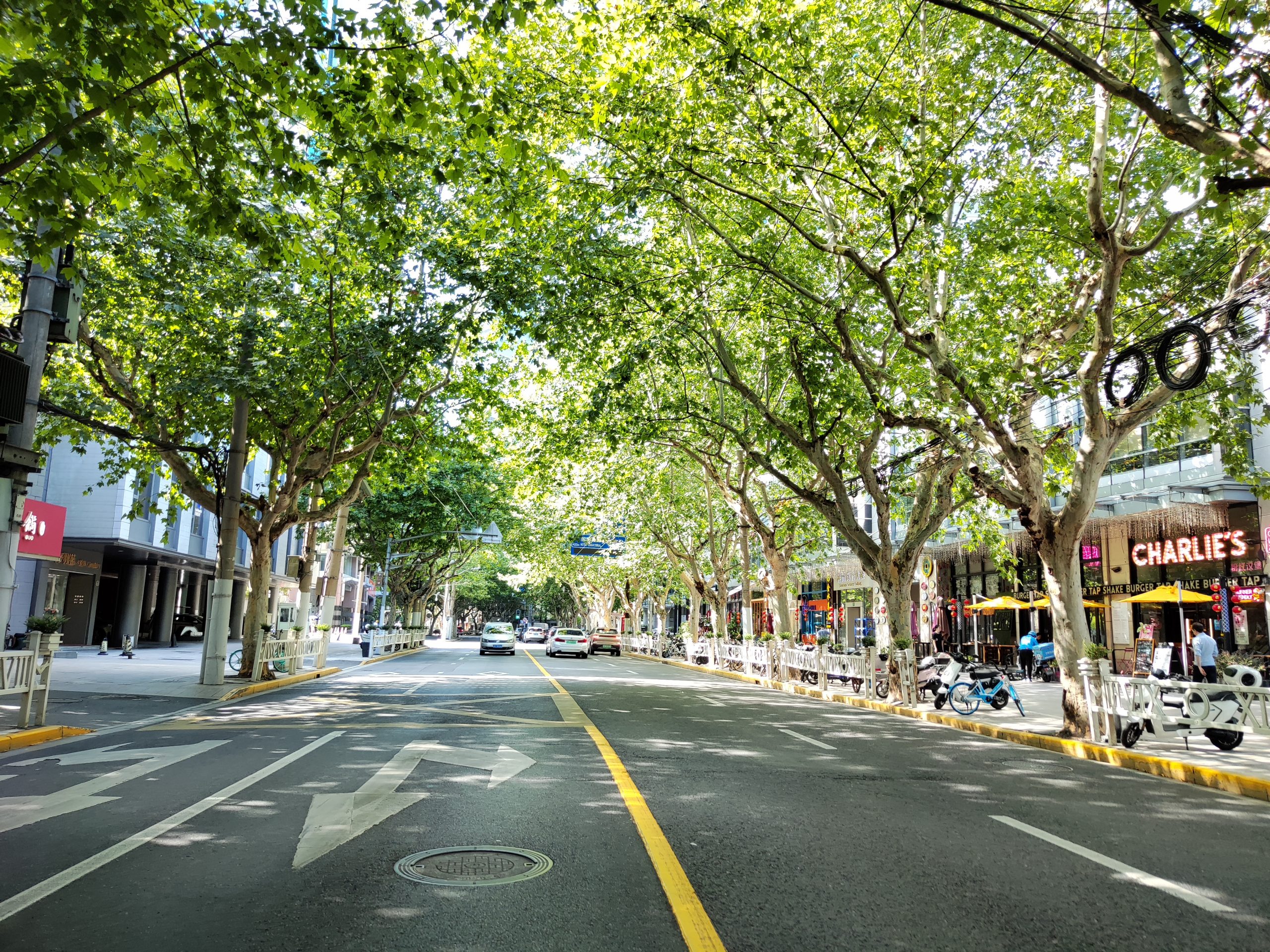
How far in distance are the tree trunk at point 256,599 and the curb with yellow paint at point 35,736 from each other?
754 cm

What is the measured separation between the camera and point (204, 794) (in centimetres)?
705

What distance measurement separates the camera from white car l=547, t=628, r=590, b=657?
41.6 m

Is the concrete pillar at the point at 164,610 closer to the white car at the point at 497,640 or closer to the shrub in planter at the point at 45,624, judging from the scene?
the white car at the point at 497,640

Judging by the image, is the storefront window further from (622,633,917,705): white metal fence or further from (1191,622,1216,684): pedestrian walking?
(1191,622,1216,684): pedestrian walking

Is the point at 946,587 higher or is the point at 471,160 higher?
the point at 471,160

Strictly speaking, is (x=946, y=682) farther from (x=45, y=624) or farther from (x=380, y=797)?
(x=45, y=624)

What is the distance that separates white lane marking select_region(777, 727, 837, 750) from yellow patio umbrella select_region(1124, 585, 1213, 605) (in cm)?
1261

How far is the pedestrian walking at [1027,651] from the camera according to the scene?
84.9 feet

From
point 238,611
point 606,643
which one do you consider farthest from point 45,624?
point 238,611

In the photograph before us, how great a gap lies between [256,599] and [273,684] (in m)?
1.82

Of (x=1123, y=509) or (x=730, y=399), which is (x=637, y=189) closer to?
(x=730, y=399)

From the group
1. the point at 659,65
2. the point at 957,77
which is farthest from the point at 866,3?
the point at 659,65

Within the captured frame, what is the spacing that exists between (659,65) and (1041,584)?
21.9 meters

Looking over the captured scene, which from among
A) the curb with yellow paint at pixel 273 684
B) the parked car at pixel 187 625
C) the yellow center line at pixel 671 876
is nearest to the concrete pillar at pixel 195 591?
the parked car at pixel 187 625
